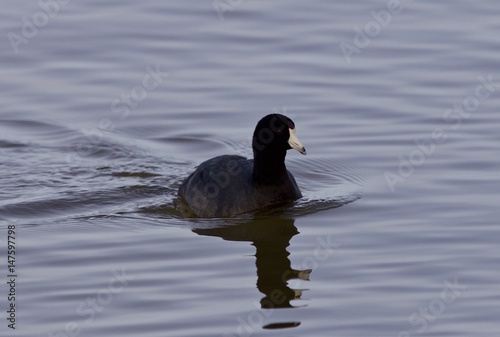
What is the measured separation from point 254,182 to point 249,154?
143cm

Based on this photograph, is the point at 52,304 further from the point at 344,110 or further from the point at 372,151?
the point at 344,110

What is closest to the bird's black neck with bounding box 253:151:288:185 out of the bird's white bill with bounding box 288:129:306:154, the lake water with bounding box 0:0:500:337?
the bird's white bill with bounding box 288:129:306:154

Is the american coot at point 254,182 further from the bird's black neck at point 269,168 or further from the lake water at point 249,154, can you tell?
the lake water at point 249,154

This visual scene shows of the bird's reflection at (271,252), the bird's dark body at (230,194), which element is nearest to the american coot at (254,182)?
the bird's dark body at (230,194)

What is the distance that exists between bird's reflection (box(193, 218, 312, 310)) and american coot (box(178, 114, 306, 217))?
0.30 meters

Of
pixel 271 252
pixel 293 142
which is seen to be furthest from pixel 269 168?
pixel 271 252

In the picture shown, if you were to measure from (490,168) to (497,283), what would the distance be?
3.10 meters

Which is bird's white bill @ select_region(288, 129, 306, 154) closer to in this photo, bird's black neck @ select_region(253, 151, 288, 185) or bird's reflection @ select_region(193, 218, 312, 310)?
bird's black neck @ select_region(253, 151, 288, 185)

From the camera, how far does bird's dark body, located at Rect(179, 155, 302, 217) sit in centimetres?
1139

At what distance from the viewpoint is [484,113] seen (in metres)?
13.6

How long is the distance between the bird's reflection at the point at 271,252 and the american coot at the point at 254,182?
297 mm

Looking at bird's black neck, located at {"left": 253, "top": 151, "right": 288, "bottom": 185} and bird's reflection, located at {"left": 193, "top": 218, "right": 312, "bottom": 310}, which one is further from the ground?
bird's black neck, located at {"left": 253, "top": 151, "right": 288, "bottom": 185}

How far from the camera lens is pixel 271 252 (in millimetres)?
10266

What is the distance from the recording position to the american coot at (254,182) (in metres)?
11.3
